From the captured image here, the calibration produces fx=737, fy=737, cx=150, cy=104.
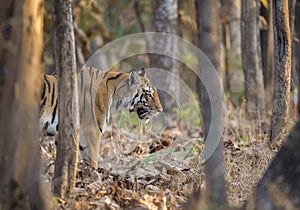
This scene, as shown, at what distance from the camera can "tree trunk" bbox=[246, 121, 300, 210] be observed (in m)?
4.80

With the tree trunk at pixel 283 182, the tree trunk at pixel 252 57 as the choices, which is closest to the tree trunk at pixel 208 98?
the tree trunk at pixel 283 182

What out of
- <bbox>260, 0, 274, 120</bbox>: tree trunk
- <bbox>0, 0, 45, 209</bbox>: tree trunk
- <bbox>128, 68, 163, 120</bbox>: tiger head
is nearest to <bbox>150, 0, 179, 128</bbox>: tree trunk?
<bbox>260, 0, 274, 120</bbox>: tree trunk

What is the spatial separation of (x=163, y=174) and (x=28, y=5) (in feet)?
10.4

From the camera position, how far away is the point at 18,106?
183 inches

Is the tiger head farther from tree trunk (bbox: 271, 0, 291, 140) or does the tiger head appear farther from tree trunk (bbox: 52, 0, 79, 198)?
tree trunk (bbox: 52, 0, 79, 198)

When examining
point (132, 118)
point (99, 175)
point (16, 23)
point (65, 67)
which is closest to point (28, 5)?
point (16, 23)

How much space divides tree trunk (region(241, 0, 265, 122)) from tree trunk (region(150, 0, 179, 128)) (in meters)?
1.76

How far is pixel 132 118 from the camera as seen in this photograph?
37.6 feet

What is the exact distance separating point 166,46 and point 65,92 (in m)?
8.26

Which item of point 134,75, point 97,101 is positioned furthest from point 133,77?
point 97,101

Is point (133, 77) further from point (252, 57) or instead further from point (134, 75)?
point (252, 57)

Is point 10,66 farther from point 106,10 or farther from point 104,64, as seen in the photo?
point 106,10

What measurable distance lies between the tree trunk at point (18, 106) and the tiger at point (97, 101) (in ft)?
13.7

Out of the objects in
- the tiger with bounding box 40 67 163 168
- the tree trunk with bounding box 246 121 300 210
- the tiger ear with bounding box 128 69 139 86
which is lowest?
the tree trunk with bounding box 246 121 300 210
